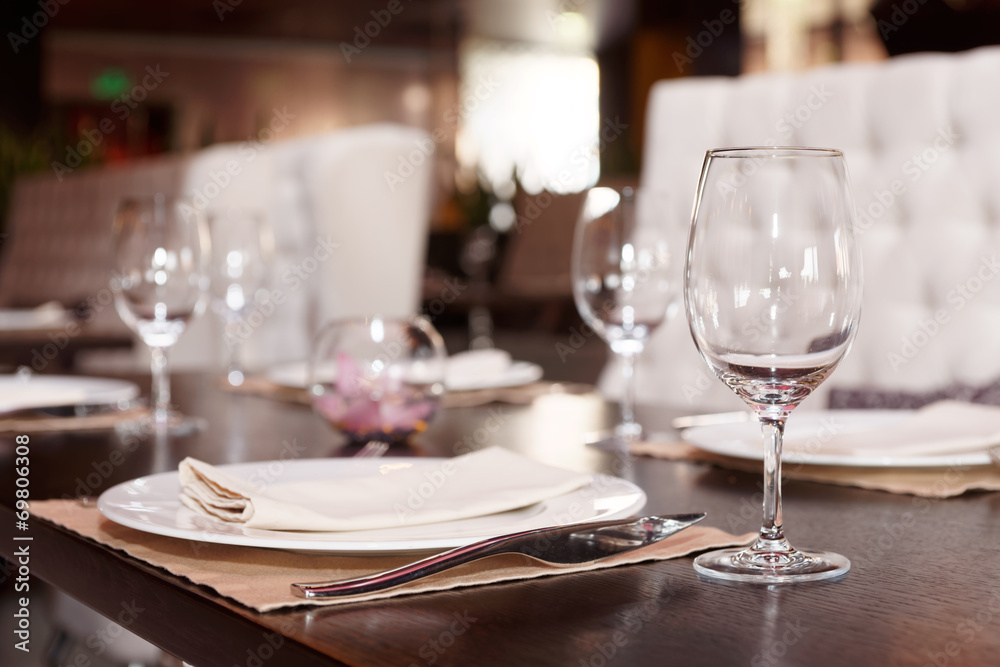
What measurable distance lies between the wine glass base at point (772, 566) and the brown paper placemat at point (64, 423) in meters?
0.64

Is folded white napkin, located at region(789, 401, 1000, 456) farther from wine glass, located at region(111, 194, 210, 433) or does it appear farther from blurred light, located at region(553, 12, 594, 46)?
blurred light, located at region(553, 12, 594, 46)

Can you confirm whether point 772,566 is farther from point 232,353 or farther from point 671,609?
point 232,353

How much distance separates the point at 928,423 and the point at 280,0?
9.71 meters

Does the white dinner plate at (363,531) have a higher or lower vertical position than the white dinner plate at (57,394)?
higher

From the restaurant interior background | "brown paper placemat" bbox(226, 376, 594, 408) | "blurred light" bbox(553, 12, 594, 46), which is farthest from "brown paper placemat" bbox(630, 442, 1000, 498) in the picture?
"blurred light" bbox(553, 12, 594, 46)

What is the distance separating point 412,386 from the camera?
88cm

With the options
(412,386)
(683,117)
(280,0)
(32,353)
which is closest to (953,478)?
(412,386)

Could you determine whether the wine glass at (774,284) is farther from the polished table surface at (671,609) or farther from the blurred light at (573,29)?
the blurred light at (573,29)

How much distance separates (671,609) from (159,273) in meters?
0.70

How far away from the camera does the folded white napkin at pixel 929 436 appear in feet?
2.23

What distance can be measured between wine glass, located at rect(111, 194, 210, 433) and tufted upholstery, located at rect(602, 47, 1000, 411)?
2.51ft

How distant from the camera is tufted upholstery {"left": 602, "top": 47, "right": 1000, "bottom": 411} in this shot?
1504 millimetres

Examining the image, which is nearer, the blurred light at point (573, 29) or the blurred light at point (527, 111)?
the blurred light at point (573, 29)

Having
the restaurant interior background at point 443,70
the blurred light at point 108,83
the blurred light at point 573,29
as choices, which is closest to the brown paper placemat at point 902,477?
the restaurant interior background at point 443,70
